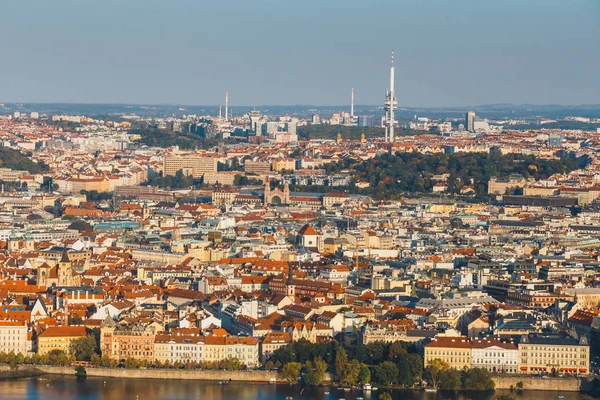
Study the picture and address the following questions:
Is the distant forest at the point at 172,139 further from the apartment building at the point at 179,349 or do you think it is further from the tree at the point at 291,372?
the tree at the point at 291,372

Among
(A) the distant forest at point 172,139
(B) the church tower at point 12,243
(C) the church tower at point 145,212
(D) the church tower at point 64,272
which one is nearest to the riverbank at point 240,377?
(D) the church tower at point 64,272

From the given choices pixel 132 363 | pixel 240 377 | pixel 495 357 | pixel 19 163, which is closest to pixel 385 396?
pixel 495 357

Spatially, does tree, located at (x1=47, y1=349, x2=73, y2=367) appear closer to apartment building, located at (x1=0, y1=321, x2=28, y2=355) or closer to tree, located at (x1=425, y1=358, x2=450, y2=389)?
apartment building, located at (x1=0, y1=321, x2=28, y2=355)

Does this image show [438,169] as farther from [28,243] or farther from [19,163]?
[28,243]

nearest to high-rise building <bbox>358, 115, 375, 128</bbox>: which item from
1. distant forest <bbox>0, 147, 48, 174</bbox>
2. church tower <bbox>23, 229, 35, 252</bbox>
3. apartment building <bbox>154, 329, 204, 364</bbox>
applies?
distant forest <bbox>0, 147, 48, 174</bbox>

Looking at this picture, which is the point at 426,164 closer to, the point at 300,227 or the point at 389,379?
the point at 300,227
